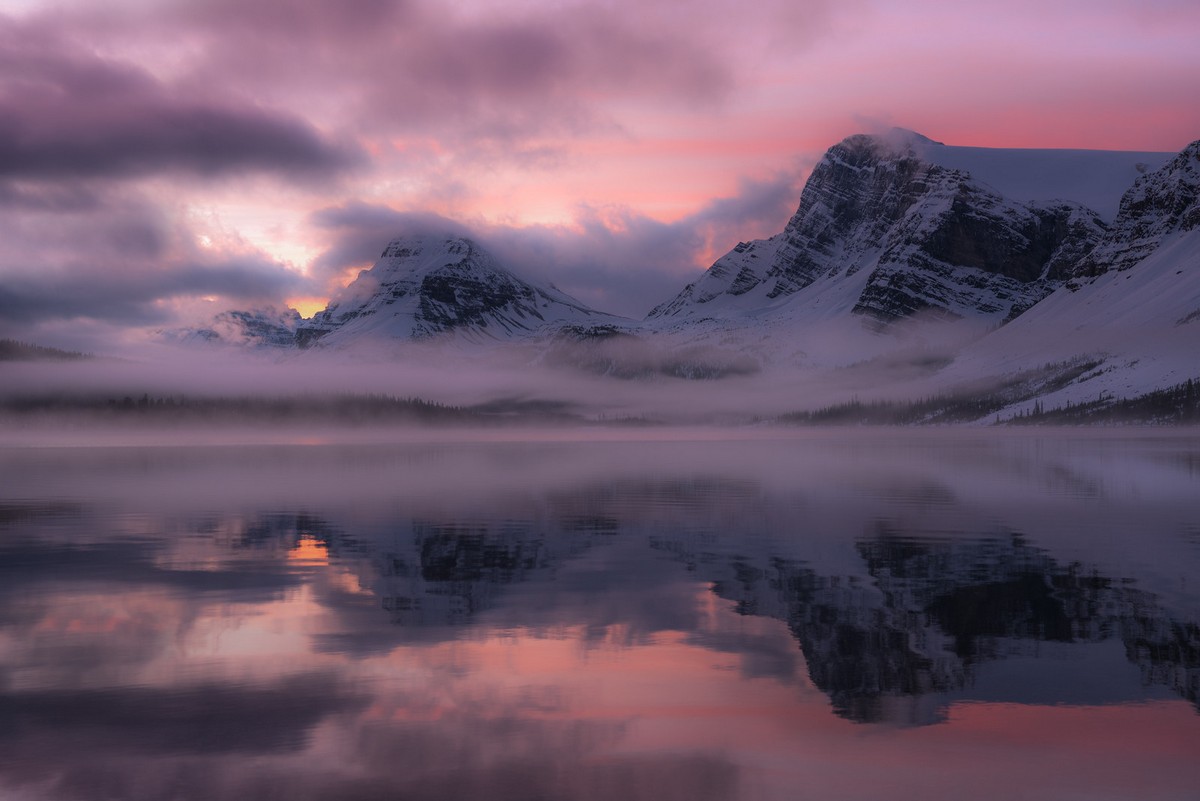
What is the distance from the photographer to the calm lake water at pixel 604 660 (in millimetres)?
17375

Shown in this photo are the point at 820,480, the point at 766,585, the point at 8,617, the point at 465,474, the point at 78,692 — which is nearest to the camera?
the point at 78,692

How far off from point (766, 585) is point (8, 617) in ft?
69.2

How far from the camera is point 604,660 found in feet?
79.4

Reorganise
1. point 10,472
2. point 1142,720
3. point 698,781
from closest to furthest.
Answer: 1. point 698,781
2. point 1142,720
3. point 10,472

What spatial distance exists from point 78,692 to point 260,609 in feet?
28.3

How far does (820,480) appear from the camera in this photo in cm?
8825

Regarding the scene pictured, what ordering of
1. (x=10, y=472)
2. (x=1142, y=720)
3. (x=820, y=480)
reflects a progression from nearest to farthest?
(x=1142, y=720), (x=820, y=480), (x=10, y=472)

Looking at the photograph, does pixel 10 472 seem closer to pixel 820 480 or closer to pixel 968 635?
pixel 820 480

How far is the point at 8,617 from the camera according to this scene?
29.0 metres

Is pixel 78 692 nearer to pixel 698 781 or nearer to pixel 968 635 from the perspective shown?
pixel 698 781

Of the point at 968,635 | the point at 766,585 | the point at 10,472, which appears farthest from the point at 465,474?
the point at 968,635

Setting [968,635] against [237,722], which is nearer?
[237,722]

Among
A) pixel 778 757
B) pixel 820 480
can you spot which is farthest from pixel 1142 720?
pixel 820 480

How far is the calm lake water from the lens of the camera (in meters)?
17.4
